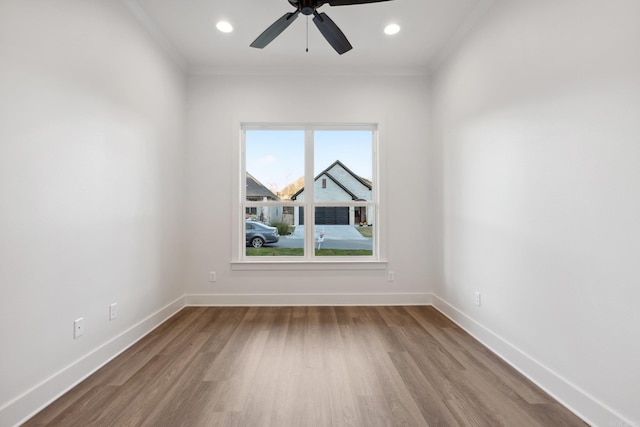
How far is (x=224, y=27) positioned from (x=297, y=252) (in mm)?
2556

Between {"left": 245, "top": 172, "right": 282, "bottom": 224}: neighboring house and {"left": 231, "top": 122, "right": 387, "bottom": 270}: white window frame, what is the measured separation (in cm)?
6

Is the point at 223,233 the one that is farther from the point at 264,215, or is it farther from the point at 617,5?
the point at 617,5

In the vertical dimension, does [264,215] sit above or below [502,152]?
below

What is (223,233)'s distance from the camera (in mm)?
3516

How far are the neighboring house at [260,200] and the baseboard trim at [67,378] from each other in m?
1.59

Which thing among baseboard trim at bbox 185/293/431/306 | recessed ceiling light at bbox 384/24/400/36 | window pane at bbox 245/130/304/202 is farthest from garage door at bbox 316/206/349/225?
recessed ceiling light at bbox 384/24/400/36

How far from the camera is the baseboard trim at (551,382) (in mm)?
1487

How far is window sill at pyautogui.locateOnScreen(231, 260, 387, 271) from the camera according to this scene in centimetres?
351

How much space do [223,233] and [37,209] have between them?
1950 millimetres

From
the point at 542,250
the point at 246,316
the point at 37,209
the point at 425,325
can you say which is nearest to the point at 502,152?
the point at 542,250

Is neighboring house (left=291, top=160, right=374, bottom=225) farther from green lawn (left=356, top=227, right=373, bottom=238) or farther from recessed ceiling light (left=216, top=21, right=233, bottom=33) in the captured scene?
recessed ceiling light (left=216, top=21, right=233, bottom=33)

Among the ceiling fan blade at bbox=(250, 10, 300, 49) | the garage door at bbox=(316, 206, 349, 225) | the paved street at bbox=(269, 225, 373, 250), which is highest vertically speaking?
the ceiling fan blade at bbox=(250, 10, 300, 49)

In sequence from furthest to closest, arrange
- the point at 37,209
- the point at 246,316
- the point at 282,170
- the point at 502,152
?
the point at 282,170 < the point at 246,316 < the point at 502,152 < the point at 37,209

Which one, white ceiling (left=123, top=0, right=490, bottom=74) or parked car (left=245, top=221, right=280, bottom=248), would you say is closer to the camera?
white ceiling (left=123, top=0, right=490, bottom=74)
